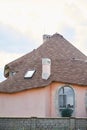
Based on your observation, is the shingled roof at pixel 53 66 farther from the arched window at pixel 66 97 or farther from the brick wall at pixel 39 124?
the brick wall at pixel 39 124

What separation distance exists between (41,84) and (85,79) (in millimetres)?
3719

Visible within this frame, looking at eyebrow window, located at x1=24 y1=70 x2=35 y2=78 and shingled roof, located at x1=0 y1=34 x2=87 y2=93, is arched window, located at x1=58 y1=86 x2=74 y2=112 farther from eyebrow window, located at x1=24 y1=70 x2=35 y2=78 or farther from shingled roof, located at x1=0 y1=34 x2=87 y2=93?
eyebrow window, located at x1=24 y1=70 x2=35 y2=78

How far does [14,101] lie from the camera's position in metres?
35.7

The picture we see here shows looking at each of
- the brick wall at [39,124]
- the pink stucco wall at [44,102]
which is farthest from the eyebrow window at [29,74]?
the brick wall at [39,124]

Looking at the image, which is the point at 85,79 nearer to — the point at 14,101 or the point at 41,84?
the point at 41,84

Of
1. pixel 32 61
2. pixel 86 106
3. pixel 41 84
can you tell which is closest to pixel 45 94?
pixel 41 84

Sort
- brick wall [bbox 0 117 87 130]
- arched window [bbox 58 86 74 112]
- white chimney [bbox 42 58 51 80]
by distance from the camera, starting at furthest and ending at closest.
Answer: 1. white chimney [bbox 42 58 51 80]
2. arched window [bbox 58 86 74 112]
3. brick wall [bbox 0 117 87 130]

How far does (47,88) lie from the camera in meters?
33.3

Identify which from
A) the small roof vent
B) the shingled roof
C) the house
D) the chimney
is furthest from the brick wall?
the chimney

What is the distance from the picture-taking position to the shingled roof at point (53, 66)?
3443 centimetres

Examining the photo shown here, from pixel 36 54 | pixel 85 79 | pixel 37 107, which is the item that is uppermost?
pixel 36 54

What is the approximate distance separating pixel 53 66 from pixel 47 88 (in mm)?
3426

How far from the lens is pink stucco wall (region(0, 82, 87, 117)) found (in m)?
33.3

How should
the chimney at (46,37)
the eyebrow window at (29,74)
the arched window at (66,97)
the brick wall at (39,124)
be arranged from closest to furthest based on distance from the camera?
1. the brick wall at (39,124)
2. the arched window at (66,97)
3. the eyebrow window at (29,74)
4. the chimney at (46,37)
